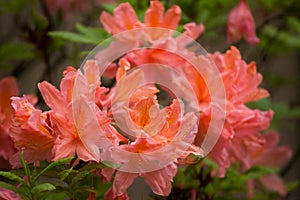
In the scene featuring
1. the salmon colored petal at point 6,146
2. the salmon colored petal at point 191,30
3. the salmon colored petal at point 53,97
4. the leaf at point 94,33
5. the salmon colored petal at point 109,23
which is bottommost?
the salmon colored petal at point 6,146

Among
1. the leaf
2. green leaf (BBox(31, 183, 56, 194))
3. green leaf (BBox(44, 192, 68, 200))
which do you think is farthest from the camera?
the leaf

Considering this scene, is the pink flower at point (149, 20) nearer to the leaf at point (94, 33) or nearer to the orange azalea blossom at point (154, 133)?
the leaf at point (94, 33)

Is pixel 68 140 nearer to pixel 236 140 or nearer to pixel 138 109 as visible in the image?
pixel 138 109

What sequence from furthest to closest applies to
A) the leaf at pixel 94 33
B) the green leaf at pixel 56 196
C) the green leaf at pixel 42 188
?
1. the leaf at pixel 94 33
2. the green leaf at pixel 56 196
3. the green leaf at pixel 42 188

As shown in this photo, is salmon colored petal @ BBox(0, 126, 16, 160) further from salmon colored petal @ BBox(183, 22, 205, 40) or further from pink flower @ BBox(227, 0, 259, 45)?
pink flower @ BBox(227, 0, 259, 45)

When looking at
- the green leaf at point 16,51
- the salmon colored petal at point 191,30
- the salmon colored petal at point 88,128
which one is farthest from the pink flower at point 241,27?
the salmon colored petal at point 88,128

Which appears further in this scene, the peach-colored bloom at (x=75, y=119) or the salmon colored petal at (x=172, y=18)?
the salmon colored petal at (x=172, y=18)

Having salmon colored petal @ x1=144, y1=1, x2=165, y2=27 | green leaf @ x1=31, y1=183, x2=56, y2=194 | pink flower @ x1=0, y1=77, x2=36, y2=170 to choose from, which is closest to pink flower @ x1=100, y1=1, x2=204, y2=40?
salmon colored petal @ x1=144, y1=1, x2=165, y2=27
